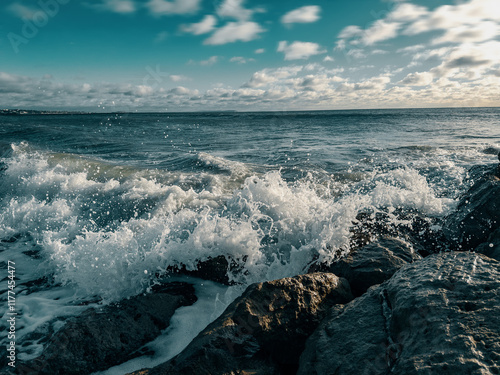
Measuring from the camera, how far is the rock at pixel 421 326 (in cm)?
175

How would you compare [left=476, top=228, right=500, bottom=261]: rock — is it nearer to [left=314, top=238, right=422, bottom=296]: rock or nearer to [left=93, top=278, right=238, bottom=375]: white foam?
[left=314, top=238, right=422, bottom=296]: rock

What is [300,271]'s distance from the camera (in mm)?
4199

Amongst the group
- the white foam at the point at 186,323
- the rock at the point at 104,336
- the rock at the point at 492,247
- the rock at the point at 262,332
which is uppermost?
the rock at the point at 492,247

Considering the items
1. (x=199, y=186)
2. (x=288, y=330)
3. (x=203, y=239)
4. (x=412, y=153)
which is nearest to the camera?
(x=288, y=330)

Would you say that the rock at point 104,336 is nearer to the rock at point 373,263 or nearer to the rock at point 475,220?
the rock at point 373,263

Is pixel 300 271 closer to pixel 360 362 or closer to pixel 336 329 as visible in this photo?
pixel 336 329

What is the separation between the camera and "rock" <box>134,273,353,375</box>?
7.64ft

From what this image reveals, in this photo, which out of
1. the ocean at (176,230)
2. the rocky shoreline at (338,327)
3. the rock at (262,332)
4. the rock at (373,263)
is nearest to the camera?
the rocky shoreline at (338,327)

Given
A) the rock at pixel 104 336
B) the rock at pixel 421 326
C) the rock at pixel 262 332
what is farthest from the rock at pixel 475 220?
the rock at pixel 104 336

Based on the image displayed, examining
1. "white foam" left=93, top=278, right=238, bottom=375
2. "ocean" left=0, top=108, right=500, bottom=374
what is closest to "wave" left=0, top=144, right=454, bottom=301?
"ocean" left=0, top=108, right=500, bottom=374

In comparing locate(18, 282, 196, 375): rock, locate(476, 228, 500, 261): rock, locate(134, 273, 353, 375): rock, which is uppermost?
locate(476, 228, 500, 261): rock

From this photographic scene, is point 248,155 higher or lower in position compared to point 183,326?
higher

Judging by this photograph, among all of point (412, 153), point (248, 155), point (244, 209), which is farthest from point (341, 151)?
point (244, 209)

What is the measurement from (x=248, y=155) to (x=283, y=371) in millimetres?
12217
